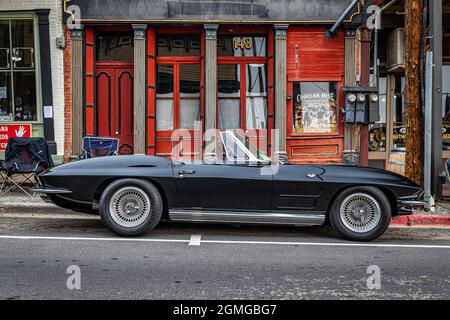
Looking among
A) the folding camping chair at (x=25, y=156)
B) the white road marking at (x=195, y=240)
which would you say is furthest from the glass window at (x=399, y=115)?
the folding camping chair at (x=25, y=156)

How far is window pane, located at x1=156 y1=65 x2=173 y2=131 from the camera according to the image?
13477 mm

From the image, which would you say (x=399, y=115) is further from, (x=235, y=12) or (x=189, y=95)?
(x=189, y=95)

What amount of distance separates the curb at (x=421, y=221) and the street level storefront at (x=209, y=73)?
504cm

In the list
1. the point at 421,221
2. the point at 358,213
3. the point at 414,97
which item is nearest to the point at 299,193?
the point at 358,213

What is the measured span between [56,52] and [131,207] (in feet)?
24.1

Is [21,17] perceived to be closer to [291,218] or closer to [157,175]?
[157,175]

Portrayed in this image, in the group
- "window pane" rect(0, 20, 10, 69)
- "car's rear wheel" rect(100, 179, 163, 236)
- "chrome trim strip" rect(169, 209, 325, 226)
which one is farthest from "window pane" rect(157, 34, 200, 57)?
"chrome trim strip" rect(169, 209, 325, 226)

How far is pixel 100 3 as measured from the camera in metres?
12.8

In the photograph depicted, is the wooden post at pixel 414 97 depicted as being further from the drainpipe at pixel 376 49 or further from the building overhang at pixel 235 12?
the building overhang at pixel 235 12

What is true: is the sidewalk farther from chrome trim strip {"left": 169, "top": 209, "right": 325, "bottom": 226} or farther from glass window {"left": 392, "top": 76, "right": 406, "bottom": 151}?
glass window {"left": 392, "top": 76, "right": 406, "bottom": 151}

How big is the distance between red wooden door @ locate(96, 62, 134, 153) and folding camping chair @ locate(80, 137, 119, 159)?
168 cm

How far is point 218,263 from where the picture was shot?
5.55 meters

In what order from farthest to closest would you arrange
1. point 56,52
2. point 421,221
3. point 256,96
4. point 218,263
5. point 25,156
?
point 256,96 < point 56,52 < point 25,156 < point 421,221 < point 218,263
